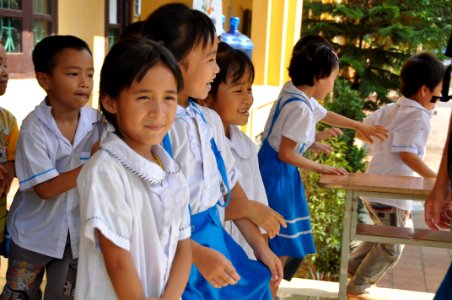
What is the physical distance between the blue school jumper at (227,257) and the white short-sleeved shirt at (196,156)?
0.03m

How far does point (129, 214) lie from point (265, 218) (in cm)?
64

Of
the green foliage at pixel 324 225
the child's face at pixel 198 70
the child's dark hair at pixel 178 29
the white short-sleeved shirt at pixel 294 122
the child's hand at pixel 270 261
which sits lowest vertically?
the green foliage at pixel 324 225

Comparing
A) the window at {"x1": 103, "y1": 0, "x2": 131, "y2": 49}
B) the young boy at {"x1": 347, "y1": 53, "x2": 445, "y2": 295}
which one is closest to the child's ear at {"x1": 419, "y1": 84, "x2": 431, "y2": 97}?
the young boy at {"x1": 347, "y1": 53, "x2": 445, "y2": 295}

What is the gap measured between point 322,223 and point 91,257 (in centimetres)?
388

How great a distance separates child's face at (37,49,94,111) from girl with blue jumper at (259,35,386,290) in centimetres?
112

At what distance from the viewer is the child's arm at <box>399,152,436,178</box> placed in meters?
3.35

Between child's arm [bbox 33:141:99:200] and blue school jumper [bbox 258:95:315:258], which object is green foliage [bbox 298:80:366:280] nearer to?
blue school jumper [bbox 258:95:315:258]

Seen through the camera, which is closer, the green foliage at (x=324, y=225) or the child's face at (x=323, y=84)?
the child's face at (x=323, y=84)

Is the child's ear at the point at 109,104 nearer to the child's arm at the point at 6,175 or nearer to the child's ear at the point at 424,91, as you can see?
the child's arm at the point at 6,175

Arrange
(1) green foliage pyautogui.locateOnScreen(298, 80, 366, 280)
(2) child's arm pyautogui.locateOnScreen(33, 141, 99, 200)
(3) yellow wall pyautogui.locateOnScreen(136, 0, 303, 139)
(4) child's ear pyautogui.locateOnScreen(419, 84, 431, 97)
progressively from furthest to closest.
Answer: (3) yellow wall pyautogui.locateOnScreen(136, 0, 303, 139) → (1) green foliage pyautogui.locateOnScreen(298, 80, 366, 280) → (4) child's ear pyautogui.locateOnScreen(419, 84, 431, 97) → (2) child's arm pyautogui.locateOnScreen(33, 141, 99, 200)

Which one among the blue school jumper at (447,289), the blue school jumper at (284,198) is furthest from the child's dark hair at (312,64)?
the blue school jumper at (447,289)

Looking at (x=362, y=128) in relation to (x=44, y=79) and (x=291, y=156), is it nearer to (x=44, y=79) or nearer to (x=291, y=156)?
(x=291, y=156)

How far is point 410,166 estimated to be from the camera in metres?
3.43

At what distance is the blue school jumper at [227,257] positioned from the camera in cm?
168
